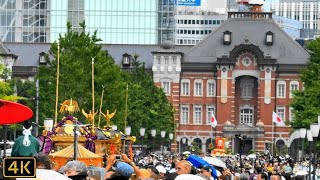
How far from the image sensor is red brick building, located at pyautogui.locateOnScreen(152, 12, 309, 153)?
136 m

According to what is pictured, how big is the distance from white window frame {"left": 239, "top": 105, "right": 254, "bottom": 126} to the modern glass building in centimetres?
1864

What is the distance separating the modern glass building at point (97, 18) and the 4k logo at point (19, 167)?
144 metres

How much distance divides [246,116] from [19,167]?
13076 cm

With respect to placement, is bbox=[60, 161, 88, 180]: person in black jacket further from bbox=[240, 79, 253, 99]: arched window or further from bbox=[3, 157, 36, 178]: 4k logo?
bbox=[240, 79, 253, 99]: arched window

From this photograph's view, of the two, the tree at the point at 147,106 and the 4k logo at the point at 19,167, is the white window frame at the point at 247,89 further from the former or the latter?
the 4k logo at the point at 19,167

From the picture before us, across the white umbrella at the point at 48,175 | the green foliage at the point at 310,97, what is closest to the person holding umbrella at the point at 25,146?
the white umbrella at the point at 48,175

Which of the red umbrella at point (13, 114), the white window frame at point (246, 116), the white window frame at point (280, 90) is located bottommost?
the white window frame at point (246, 116)

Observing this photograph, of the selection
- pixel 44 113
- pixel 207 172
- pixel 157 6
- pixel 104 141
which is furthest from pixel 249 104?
pixel 207 172

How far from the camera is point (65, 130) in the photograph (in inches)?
1235

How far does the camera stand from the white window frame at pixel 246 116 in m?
141

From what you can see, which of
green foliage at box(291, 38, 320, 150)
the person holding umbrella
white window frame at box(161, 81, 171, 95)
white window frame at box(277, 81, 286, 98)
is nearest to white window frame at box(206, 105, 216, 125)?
white window frame at box(161, 81, 171, 95)

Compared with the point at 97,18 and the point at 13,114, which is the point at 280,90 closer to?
the point at 97,18

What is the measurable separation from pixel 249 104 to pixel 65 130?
10996cm

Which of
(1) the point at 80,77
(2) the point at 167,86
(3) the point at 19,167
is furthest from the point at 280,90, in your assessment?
(3) the point at 19,167
